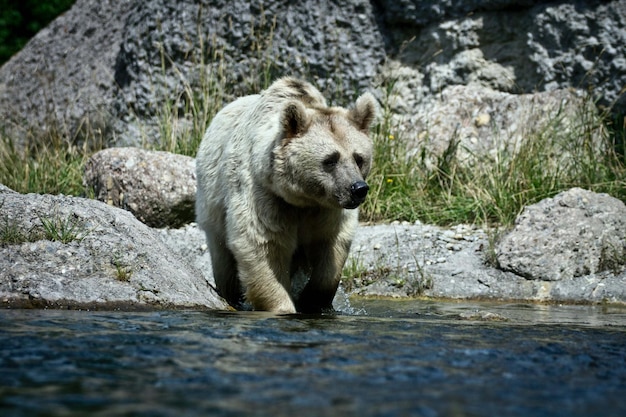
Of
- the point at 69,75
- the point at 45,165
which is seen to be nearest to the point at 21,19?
the point at 69,75

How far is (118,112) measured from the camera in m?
11.7

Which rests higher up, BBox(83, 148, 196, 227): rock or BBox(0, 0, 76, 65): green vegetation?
BBox(0, 0, 76, 65): green vegetation

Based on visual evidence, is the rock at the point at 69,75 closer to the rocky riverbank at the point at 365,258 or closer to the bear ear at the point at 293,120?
the rocky riverbank at the point at 365,258

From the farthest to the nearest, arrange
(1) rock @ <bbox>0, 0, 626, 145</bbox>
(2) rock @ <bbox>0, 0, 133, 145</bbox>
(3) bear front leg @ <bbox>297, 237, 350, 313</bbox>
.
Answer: (2) rock @ <bbox>0, 0, 133, 145</bbox> → (1) rock @ <bbox>0, 0, 626, 145</bbox> → (3) bear front leg @ <bbox>297, 237, 350, 313</bbox>

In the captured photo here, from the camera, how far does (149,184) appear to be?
9164 mm

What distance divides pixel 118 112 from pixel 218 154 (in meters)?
5.22

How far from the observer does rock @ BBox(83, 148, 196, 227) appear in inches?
361

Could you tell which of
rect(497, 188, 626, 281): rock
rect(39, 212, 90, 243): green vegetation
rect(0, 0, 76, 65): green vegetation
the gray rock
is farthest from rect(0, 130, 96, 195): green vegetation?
rect(0, 0, 76, 65): green vegetation

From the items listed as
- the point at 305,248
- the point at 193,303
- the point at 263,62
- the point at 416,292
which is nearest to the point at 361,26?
the point at 263,62

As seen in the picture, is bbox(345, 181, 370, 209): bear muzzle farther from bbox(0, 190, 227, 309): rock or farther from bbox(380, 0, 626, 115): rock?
bbox(380, 0, 626, 115): rock

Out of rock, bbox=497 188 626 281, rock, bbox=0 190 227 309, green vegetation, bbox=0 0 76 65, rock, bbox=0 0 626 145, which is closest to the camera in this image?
rock, bbox=0 190 227 309

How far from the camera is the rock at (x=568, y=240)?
7.79 meters

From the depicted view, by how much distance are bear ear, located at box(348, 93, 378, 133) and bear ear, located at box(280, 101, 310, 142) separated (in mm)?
382

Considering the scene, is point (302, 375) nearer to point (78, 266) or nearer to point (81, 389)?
point (81, 389)
